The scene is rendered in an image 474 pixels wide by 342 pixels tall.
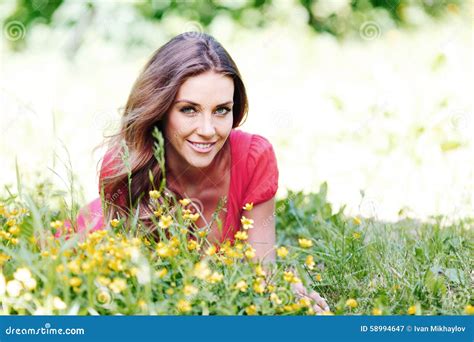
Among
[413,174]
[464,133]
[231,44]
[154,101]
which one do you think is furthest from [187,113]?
[231,44]

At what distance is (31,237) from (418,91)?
137 inches

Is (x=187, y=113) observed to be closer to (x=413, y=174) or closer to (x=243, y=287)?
(x=243, y=287)

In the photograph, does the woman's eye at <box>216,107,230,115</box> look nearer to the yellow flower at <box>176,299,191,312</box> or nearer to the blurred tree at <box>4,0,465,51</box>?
the yellow flower at <box>176,299,191,312</box>

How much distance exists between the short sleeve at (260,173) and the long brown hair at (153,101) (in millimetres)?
174

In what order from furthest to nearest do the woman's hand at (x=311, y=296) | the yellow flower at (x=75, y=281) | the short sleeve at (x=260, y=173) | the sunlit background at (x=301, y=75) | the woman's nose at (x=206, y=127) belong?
1. the sunlit background at (x=301, y=75)
2. the short sleeve at (x=260, y=173)
3. the woman's nose at (x=206, y=127)
4. the woman's hand at (x=311, y=296)
5. the yellow flower at (x=75, y=281)

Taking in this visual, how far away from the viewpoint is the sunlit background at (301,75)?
449 centimetres

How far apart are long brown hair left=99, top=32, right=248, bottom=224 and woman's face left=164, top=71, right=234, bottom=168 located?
0.03 metres

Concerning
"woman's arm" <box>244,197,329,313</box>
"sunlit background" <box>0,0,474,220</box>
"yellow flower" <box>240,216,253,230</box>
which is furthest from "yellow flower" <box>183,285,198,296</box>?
"sunlit background" <box>0,0,474,220</box>

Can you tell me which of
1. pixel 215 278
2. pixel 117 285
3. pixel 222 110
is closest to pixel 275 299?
pixel 215 278

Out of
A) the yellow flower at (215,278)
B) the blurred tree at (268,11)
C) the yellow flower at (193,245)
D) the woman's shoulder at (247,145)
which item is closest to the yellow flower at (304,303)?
the yellow flower at (215,278)

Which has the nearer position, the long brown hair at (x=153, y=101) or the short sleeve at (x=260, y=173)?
the long brown hair at (x=153, y=101)

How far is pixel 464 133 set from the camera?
15.3 ft

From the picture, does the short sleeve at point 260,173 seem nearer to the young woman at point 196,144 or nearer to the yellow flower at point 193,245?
the young woman at point 196,144

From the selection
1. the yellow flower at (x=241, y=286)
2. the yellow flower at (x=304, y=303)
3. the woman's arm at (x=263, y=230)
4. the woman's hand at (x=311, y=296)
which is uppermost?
the yellow flower at (x=241, y=286)
